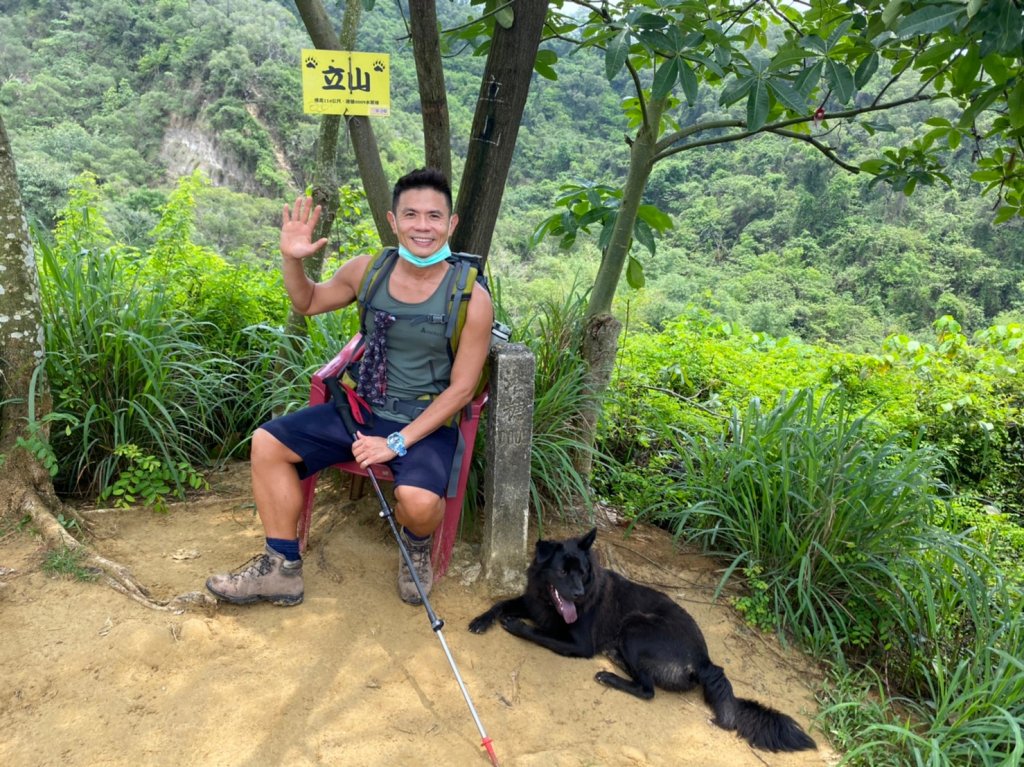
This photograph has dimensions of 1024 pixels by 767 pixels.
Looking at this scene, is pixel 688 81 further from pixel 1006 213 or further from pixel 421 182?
pixel 1006 213

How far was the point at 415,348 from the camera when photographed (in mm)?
2617

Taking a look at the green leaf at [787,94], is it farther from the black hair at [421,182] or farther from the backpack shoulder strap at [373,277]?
the backpack shoulder strap at [373,277]

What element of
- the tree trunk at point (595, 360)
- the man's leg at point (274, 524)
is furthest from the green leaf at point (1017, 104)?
the man's leg at point (274, 524)

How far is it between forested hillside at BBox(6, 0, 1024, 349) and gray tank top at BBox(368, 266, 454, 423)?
12875 mm

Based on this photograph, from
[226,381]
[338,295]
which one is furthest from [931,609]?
[226,381]

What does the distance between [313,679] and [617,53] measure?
240 centimetres

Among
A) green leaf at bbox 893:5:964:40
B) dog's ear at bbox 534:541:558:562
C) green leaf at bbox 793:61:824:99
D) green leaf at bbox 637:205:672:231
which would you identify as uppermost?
green leaf at bbox 893:5:964:40

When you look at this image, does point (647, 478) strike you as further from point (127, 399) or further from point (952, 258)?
point (952, 258)

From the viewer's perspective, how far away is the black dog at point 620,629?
2350mm

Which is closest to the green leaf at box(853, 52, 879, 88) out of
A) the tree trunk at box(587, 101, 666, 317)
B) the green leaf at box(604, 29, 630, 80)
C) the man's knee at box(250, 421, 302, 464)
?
the green leaf at box(604, 29, 630, 80)

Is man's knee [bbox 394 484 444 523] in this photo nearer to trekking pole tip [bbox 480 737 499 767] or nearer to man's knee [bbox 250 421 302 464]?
man's knee [bbox 250 421 302 464]

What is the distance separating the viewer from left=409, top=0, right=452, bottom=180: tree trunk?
2713 mm

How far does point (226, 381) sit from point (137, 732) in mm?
2020

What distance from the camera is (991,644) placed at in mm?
2461
